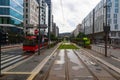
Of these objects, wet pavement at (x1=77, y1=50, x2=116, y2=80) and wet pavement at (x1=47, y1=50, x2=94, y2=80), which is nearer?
wet pavement at (x1=47, y1=50, x2=94, y2=80)

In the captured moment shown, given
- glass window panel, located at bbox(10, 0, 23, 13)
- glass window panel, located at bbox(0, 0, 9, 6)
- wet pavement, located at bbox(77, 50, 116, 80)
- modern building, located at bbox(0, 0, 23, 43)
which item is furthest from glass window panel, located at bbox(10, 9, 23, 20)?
wet pavement, located at bbox(77, 50, 116, 80)

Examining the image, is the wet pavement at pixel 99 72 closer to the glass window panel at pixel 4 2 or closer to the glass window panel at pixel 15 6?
the glass window panel at pixel 4 2

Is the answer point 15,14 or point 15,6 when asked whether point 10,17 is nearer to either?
point 15,14

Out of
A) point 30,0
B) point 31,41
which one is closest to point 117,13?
point 30,0

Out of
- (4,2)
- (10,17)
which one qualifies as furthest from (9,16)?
(4,2)

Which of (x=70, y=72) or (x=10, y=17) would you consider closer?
(x=70, y=72)

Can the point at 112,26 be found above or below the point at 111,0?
below

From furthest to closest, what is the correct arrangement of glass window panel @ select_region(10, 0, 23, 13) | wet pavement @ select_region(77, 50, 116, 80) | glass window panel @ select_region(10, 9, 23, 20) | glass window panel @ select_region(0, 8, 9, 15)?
1. glass window panel @ select_region(10, 0, 23, 13)
2. glass window panel @ select_region(10, 9, 23, 20)
3. glass window panel @ select_region(0, 8, 9, 15)
4. wet pavement @ select_region(77, 50, 116, 80)

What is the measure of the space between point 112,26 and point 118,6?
8441mm

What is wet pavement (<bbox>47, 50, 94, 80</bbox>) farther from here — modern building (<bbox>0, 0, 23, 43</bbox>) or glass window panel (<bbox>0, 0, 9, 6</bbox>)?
glass window panel (<bbox>0, 0, 9, 6</bbox>)

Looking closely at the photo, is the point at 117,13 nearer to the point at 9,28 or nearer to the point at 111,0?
the point at 111,0

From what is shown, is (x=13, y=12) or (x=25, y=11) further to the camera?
(x=25, y=11)

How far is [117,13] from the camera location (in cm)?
12450

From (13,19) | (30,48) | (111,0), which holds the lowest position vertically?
(30,48)
